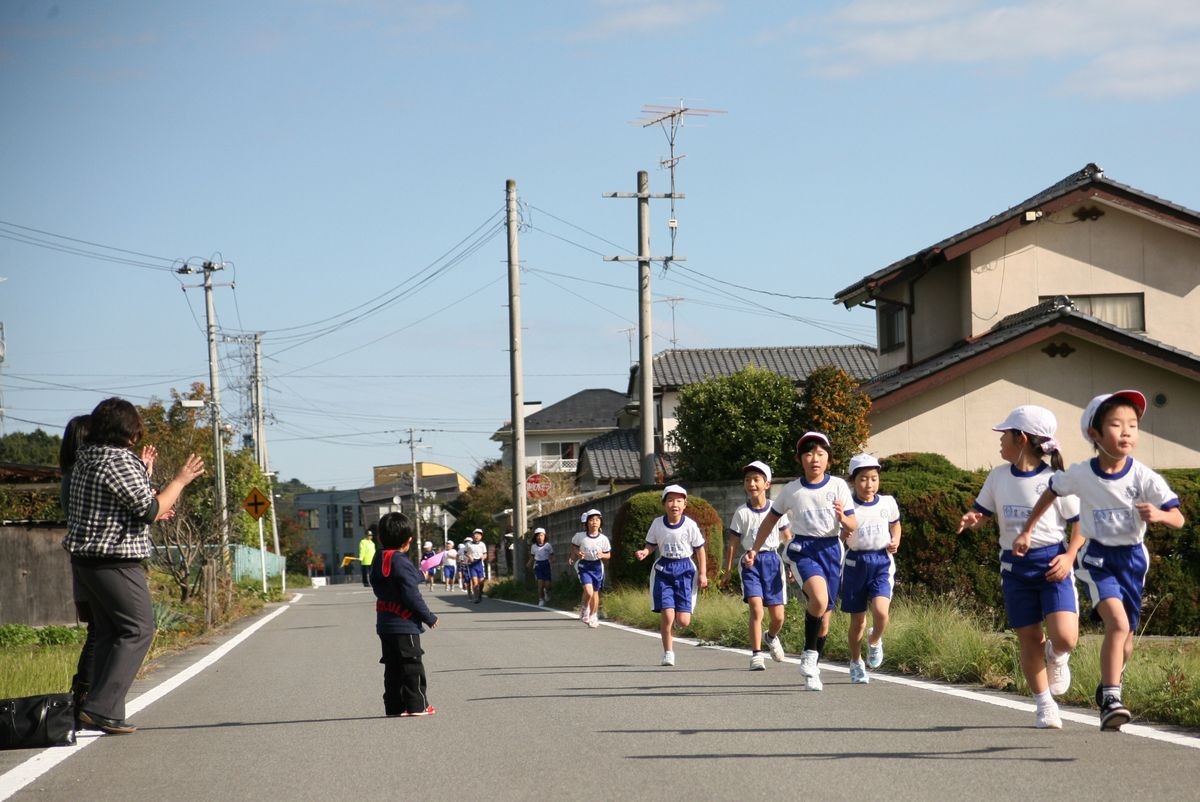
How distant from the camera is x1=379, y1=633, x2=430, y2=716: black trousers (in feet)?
30.0

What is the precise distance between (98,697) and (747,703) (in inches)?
160

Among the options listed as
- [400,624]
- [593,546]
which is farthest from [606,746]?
[593,546]

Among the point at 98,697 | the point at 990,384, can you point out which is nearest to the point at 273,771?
the point at 98,697

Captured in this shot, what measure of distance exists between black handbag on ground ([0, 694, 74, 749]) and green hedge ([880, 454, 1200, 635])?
1148 centimetres

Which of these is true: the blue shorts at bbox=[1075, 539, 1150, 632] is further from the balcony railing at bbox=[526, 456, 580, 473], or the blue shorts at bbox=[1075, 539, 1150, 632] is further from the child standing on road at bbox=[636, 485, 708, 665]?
the balcony railing at bbox=[526, 456, 580, 473]

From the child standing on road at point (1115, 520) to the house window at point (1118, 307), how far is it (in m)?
25.0

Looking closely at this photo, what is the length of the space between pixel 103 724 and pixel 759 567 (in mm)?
5661

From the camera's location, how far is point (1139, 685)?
8609 millimetres

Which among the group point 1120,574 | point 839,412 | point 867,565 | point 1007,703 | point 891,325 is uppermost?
point 891,325

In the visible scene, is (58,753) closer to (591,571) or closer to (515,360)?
(591,571)

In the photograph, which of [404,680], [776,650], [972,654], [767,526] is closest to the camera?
[404,680]

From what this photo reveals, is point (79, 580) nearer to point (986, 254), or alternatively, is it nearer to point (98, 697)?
point (98, 697)

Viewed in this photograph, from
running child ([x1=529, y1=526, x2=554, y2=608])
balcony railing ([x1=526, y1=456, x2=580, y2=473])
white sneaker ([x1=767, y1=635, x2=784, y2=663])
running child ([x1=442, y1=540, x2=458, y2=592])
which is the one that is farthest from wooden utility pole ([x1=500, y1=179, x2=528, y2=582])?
balcony railing ([x1=526, y1=456, x2=580, y2=473])

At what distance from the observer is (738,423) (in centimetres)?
2658
